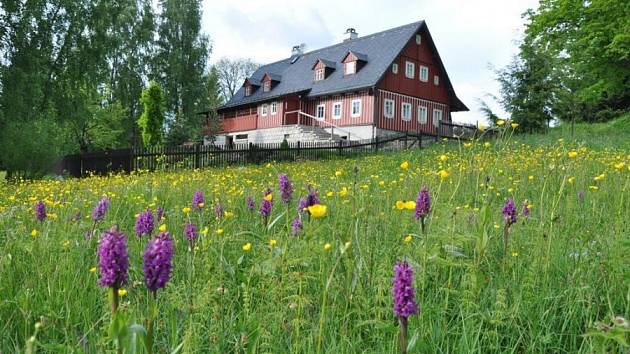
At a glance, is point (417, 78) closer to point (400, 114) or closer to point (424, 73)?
point (424, 73)

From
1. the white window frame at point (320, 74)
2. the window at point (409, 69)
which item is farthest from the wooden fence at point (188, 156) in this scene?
the white window frame at point (320, 74)

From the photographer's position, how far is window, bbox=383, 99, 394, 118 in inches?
1148

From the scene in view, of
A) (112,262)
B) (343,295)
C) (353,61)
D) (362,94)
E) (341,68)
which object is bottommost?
(343,295)

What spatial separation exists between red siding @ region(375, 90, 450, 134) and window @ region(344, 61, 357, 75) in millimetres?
2728

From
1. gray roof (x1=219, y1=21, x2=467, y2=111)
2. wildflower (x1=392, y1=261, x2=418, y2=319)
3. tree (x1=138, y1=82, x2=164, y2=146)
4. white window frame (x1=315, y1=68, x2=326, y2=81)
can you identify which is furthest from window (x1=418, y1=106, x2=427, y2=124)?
wildflower (x1=392, y1=261, x2=418, y2=319)

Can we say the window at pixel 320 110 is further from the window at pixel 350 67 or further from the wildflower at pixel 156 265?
the wildflower at pixel 156 265

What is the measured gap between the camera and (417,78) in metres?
31.0

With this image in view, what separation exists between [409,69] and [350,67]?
3768mm

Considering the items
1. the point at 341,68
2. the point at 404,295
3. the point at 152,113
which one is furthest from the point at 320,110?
the point at 404,295

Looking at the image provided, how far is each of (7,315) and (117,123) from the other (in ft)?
123

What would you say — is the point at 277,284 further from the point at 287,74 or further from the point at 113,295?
the point at 287,74

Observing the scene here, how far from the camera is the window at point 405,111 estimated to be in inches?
1193

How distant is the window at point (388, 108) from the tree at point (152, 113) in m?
13.8

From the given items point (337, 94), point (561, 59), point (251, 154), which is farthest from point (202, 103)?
point (561, 59)
